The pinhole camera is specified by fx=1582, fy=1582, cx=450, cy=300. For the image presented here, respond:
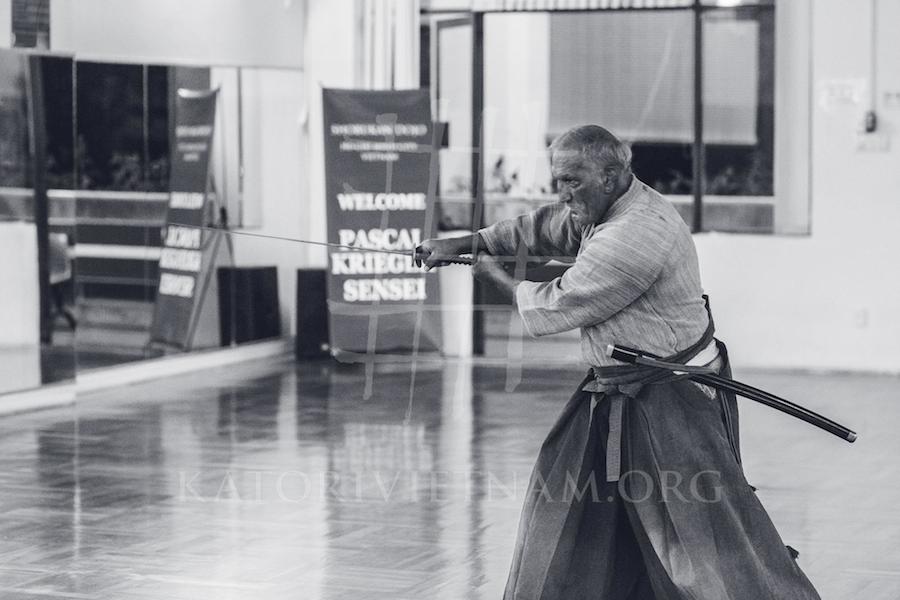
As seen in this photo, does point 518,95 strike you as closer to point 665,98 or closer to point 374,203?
point 665,98

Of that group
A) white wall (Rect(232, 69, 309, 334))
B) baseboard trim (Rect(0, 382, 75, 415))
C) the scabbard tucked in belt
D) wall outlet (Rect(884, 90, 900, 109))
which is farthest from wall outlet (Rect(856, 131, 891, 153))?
the scabbard tucked in belt

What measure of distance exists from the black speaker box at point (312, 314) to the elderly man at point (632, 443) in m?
8.15

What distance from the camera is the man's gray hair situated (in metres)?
4.04

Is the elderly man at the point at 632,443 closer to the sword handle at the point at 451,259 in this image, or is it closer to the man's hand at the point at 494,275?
the man's hand at the point at 494,275

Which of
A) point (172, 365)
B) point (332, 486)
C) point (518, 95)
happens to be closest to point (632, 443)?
point (332, 486)

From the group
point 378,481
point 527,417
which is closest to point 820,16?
point 527,417

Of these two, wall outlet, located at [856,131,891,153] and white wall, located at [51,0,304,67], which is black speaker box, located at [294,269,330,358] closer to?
white wall, located at [51,0,304,67]

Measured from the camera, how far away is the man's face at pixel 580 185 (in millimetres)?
4047

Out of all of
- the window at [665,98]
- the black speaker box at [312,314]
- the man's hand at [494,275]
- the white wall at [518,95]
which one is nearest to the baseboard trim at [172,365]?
the black speaker box at [312,314]

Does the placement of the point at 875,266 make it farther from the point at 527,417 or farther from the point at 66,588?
the point at 66,588

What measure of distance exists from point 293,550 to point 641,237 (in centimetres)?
254

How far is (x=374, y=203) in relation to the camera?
1149 centimetres

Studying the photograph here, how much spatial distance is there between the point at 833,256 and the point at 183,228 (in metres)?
4.81

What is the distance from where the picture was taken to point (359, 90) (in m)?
11.5
